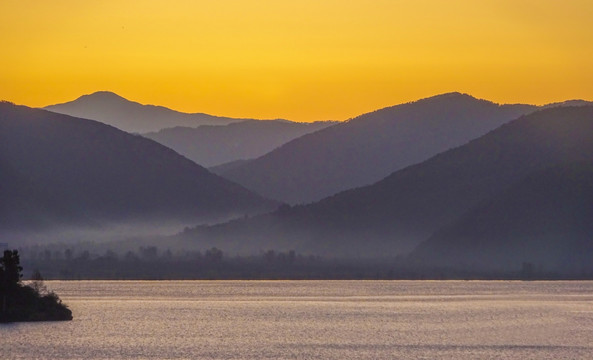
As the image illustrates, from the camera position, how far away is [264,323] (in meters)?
171

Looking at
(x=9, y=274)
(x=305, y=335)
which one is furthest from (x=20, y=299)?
(x=305, y=335)

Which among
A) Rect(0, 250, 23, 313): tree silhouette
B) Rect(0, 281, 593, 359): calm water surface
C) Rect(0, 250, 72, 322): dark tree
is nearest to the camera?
Rect(0, 281, 593, 359): calm water surface

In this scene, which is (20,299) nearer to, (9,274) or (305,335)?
(9,274)

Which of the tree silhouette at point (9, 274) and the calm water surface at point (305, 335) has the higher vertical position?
the tree silhouette at point (9, 274)

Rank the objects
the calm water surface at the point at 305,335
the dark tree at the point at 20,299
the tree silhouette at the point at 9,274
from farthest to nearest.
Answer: the dark tree at the point at 20,299
the tree silhouette at the point at 9,274
the calm water surface at the point at 305,335

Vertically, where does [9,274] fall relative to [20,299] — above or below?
above

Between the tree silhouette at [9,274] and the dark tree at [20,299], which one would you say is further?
the dark tree at [20,299]

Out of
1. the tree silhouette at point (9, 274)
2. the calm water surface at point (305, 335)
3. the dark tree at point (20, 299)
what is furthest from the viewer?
the dark tree at point (20, 299)

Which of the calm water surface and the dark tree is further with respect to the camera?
the dark tree

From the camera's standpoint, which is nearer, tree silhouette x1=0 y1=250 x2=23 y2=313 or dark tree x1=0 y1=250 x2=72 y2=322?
tree silhouette x1=0 y1=250 x2=23 y2=313

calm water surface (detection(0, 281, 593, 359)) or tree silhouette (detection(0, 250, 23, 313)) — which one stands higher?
tree silhouette (detection(0, 250, 23, 313))

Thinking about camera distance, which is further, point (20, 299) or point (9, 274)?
point (20, 299)

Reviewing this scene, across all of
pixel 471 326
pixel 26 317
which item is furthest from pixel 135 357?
pixel 471 326

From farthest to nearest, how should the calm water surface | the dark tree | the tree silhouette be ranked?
the dark tree
the tree silhouette
the calm water surface
